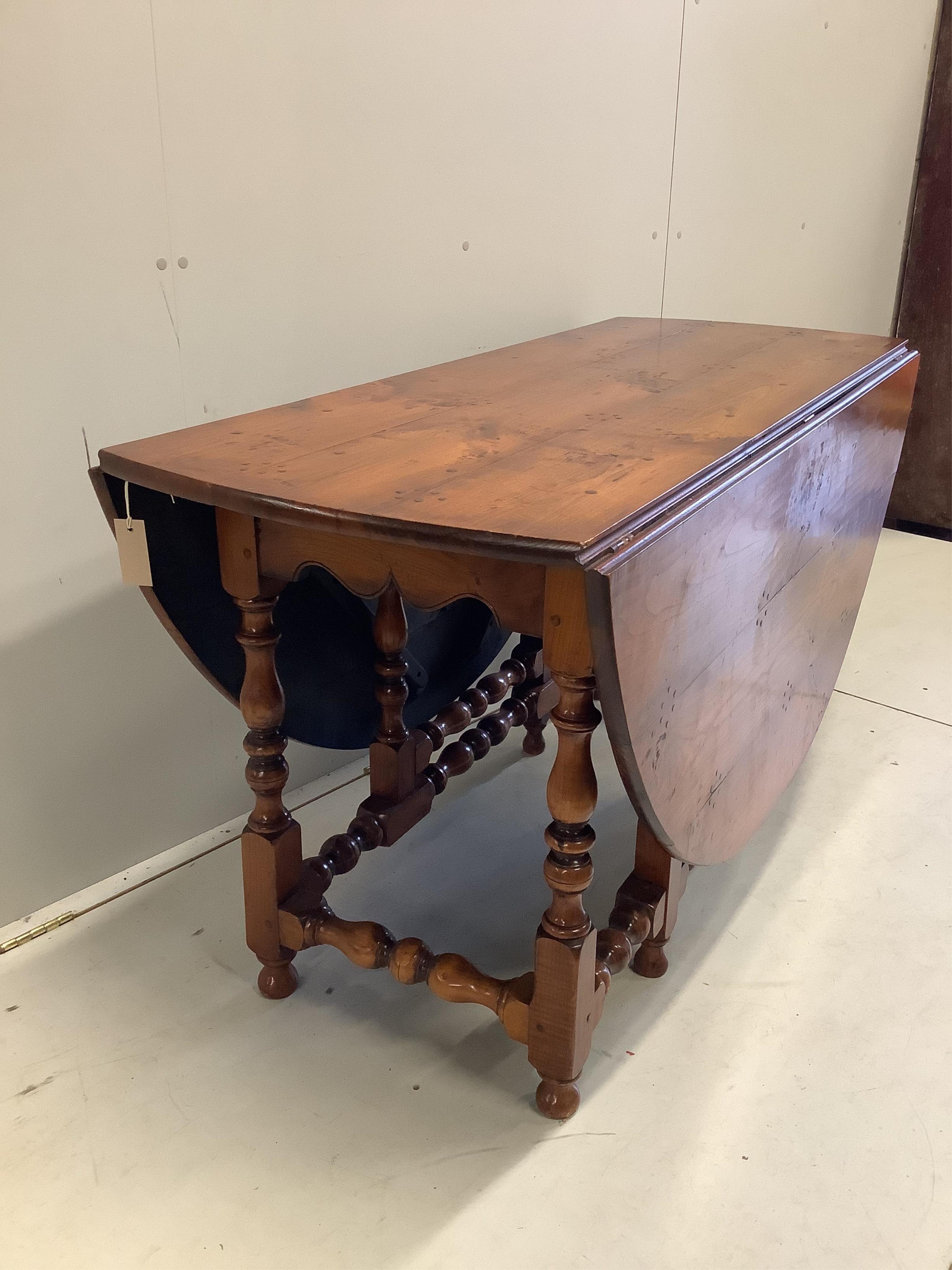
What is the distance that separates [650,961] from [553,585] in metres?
0.77

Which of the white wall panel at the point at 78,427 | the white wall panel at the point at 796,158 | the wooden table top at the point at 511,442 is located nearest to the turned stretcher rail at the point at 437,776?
the white wall panel at the point at 78,427

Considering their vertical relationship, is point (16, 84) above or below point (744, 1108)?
above

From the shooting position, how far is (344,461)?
130cm

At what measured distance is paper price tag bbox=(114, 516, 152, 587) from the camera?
53.2 inches

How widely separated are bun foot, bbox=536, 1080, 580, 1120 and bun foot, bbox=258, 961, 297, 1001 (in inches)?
16.6

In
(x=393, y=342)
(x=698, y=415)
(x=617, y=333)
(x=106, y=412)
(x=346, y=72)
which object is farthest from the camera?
(x=617, y=333)

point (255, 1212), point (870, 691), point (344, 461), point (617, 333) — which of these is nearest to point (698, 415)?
point (344, 461)

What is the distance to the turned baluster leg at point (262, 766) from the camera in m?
1.39

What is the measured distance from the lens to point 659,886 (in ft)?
5.16

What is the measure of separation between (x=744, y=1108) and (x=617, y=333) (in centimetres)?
145

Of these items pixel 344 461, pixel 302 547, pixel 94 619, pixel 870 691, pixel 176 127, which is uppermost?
pixel 176 127

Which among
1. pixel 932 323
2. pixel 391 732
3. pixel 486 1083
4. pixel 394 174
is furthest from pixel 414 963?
pixel 932 323

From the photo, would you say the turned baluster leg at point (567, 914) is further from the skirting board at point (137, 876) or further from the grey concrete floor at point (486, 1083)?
the skirting board at point (137, 876)

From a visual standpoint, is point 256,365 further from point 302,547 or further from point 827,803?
point 827,803
